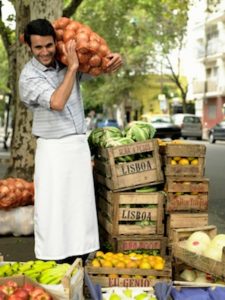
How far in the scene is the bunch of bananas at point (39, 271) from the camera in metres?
3.68

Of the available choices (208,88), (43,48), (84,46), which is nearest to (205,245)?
(84,46)

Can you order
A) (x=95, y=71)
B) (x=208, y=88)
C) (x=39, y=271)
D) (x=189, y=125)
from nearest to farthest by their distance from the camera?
(x=39, y=271) → (x=95, y=71) → (x=189, y=125) → (x=208, y=88)

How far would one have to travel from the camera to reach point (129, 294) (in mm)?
3941

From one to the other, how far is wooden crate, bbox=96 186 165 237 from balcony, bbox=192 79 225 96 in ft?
158

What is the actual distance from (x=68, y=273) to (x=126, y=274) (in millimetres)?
940

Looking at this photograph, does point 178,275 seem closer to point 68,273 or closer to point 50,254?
point 50,254

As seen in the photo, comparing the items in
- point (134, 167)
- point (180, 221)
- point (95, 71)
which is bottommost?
point (180, 221)

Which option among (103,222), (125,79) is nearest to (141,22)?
(125,79)

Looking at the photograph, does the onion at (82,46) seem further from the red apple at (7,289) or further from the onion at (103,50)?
the red apple at (7,289)

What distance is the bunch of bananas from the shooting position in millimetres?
3676

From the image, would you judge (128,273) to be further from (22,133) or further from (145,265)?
(22,133)

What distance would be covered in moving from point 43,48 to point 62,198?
1.26 m

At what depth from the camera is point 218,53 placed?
54.6 metres

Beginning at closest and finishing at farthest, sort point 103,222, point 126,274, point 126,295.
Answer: point 126,295
point 126,274
point 103,222
